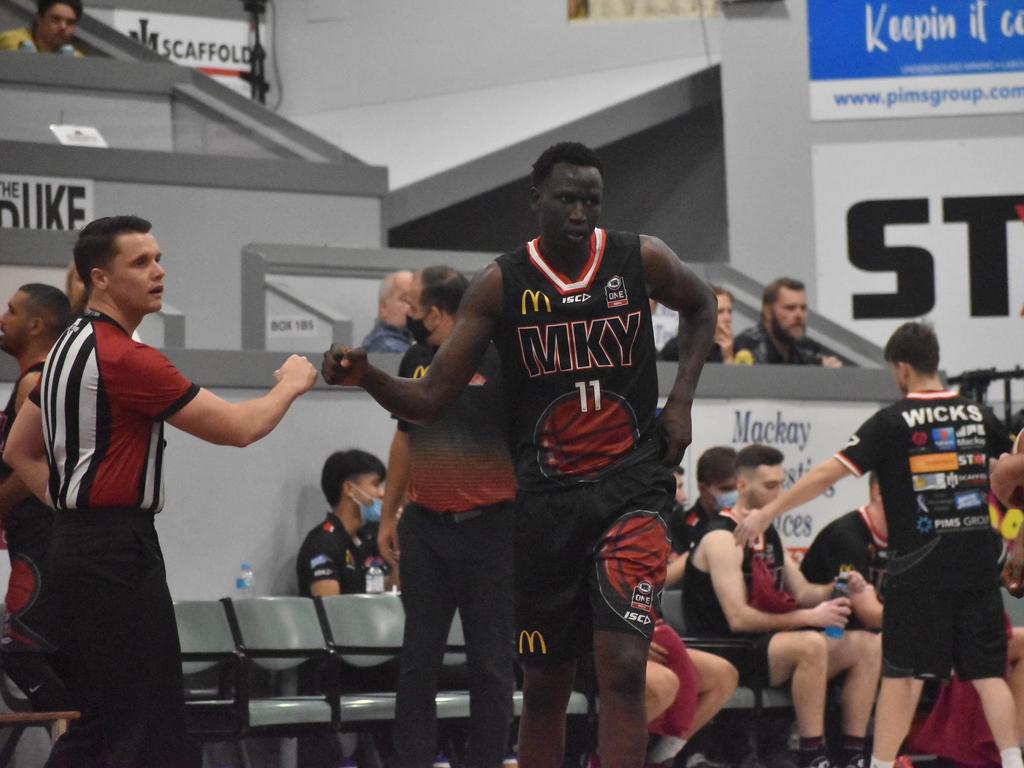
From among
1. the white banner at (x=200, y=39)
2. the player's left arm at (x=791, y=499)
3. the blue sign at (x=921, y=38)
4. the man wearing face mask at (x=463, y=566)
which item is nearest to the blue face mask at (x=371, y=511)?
the man wearing face mask at (x=463, y=566)

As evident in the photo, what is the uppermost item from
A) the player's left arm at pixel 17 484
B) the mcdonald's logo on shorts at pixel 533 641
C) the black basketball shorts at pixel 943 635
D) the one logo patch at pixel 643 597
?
the player's left arm at pixel 17 484

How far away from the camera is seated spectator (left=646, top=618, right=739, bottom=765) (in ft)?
23.7

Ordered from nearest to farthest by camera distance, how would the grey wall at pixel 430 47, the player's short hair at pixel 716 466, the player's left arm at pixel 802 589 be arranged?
the player's left arm at pixel 802 589 → the player's short hair at pixel 716 466 → the grey wall at pixel 430 47

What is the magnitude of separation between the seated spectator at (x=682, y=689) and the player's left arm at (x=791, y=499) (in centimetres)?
75

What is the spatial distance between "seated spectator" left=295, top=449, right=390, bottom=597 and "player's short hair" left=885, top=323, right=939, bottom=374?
102 inches

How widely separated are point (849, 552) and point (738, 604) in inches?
32.3

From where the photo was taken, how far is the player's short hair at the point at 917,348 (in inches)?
274

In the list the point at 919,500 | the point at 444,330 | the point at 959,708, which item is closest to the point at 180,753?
the point at 444,330

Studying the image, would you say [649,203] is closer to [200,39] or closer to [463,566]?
[200,39]

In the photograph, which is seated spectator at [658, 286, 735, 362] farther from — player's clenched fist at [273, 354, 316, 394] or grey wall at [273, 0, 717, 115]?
grey wall at [273, 0, 717, 115]

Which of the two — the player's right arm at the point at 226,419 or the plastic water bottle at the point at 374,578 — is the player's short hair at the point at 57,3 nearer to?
the plastic water bottle at the point at 374,578

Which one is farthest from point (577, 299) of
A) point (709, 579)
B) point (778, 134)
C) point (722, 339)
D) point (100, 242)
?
point (778, 134)

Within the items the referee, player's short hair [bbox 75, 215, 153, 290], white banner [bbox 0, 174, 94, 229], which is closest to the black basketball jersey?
the referee

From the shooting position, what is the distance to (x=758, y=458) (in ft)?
26.3
